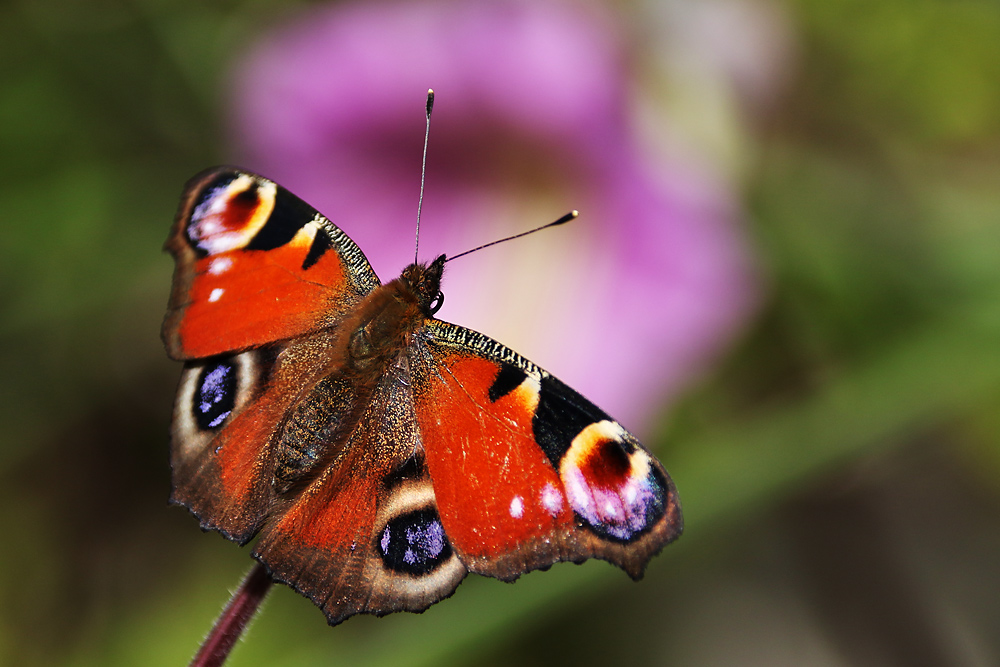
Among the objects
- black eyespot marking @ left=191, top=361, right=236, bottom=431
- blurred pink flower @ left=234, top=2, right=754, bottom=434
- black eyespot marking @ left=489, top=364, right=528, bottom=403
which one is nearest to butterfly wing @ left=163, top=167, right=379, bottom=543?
black eyespot marking @ left=191, top=361, right=236, bottom=431

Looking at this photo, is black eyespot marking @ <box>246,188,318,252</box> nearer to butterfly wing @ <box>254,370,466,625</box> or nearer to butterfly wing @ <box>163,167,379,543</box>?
butterfly wing @ <box>163,167,379,543</box>

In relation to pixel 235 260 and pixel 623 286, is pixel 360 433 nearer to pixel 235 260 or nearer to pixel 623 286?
pixel 235 260

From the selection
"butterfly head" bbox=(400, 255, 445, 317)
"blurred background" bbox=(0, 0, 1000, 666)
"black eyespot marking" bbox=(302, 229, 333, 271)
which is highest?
"black eyespot marking" bbox=(302, 229, 333, 271)

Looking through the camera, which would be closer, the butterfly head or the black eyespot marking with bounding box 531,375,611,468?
the black eyespot marking with bounding box 531,375,611,468

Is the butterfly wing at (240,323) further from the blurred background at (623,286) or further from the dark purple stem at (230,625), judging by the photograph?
the blurred background at (623,286)

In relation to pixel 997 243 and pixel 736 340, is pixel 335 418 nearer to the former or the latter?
pixel 736 340

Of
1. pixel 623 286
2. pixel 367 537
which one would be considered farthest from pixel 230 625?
pixel 623 286

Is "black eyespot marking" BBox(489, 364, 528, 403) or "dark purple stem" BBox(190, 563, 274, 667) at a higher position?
"black eyespot marking" BBox(489, 364, 528, 403)
